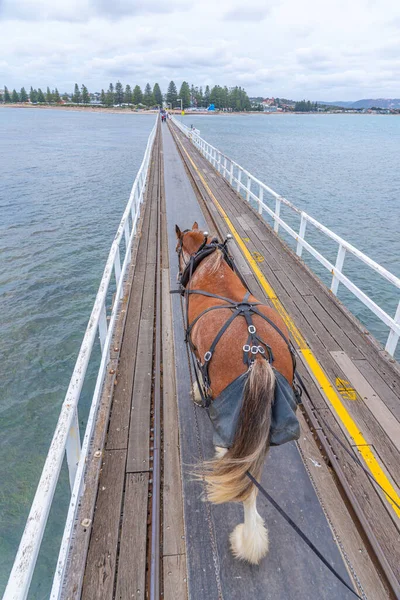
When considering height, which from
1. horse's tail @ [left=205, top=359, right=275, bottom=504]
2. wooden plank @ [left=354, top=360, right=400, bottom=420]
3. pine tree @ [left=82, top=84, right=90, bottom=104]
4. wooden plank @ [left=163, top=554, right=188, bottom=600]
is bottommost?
wooden plank @ [left=163, top=554, right=188, bottom=600]

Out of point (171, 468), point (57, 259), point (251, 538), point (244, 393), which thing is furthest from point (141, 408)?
point (57, 259)

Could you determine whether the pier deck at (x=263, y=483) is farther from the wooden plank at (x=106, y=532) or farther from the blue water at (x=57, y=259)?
the blue water at (x=57, y=259)

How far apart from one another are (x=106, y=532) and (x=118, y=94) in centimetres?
21689

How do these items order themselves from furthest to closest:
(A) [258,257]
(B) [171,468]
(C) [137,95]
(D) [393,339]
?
(C) [137,95] → (A) [258,257] → (D) [393,339] → (B) [171,468]

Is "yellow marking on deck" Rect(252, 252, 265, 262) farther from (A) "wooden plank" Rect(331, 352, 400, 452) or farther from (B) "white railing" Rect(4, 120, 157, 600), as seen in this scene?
(B) "white railing" Rect(4, 120, 157, 600)

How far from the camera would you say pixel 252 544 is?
2779 mm

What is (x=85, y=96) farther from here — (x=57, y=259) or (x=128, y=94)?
(x=57, y=259)

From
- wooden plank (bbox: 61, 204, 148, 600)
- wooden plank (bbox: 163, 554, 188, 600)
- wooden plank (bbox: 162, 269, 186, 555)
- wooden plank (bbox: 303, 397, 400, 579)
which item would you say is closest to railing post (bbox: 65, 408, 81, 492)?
wooden plank (bbox: 61, 204, 148, 600)

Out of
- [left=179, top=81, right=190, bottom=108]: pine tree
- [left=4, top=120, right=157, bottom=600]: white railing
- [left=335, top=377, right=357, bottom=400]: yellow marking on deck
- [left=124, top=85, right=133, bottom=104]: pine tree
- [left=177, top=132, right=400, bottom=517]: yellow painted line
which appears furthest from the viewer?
[left=124, top=85, right=133, bottom=104]: pine tree

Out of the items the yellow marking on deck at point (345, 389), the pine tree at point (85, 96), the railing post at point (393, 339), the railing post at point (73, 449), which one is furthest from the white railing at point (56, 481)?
the pine tree at point (85, 96)

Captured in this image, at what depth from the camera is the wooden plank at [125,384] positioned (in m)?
3.83

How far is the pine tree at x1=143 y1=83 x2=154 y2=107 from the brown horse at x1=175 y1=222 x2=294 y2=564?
19959cm

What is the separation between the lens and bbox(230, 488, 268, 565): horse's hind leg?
2771mm

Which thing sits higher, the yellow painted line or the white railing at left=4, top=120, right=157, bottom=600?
the white railing at left=4, top=120, right=157, bottom=600
